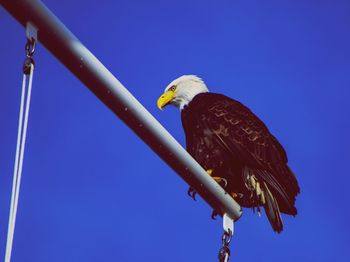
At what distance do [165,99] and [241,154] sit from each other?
155cm

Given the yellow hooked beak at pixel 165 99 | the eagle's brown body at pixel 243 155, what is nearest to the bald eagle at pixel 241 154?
the eagle's brown body at pixel 243 155

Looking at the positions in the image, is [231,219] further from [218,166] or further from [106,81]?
[218,166]

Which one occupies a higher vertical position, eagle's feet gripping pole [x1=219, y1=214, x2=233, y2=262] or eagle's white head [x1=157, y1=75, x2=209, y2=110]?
eagle's white head [x1=157, y1=75, x2=209, y2=110]

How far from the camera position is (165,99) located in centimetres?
654

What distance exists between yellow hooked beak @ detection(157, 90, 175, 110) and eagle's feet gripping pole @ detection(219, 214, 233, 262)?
3.04 metres

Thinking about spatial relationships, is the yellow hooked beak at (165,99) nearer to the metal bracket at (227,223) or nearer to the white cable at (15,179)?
the metal bracket at (227,223)

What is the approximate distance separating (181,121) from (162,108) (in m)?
0.54

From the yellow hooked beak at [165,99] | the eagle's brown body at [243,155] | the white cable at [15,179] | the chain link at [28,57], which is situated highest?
the yellow hooked beak at [165,99]

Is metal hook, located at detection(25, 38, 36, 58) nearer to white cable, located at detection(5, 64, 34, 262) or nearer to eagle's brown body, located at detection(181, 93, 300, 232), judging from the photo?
white cable, located at detection(5, 64, 34, 262)

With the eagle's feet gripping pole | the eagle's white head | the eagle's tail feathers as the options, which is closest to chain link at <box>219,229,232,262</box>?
the eagle's feet gripping pole

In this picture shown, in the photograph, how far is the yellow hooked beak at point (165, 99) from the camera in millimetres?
6504

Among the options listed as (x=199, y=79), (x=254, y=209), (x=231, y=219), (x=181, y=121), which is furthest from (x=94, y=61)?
(x=199, y=79)

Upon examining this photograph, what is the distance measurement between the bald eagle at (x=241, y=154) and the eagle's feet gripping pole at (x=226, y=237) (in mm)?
1206

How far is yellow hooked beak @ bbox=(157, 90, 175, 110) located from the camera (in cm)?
650
